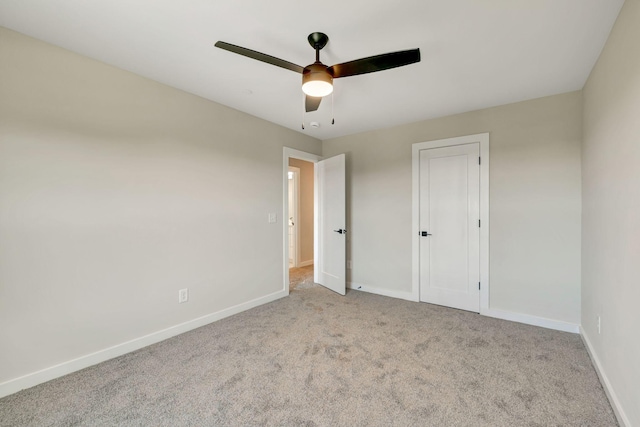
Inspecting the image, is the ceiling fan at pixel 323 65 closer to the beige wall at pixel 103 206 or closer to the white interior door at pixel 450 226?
the beige wall at pixel 103 206

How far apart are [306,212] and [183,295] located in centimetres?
339

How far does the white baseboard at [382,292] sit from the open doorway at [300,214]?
1413 mm

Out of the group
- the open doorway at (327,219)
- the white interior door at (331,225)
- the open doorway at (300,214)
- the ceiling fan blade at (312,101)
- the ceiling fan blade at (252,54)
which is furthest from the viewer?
the open doorway at (300,214)

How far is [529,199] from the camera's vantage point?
288 cm

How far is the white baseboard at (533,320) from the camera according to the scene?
8.84 ft

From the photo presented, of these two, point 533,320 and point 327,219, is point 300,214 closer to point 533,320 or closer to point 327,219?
point 327,219

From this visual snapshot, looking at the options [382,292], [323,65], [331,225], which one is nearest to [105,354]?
[323,65]

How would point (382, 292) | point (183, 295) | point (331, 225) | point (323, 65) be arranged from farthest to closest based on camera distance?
point (331, 225)
point (382, 292)
point (183, 295)
point (323, 65)

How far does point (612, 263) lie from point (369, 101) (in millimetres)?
2382

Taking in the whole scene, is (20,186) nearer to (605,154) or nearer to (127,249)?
(127,249)

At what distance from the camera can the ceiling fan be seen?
1.53 metres

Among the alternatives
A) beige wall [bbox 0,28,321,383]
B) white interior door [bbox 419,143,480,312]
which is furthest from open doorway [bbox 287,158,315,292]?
white interior door [bbox 419,143,480,312]

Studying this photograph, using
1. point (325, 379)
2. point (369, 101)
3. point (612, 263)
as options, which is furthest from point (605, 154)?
point (325, 379)

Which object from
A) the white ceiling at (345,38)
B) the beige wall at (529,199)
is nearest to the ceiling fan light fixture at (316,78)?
the white ceiling at (345,38)
